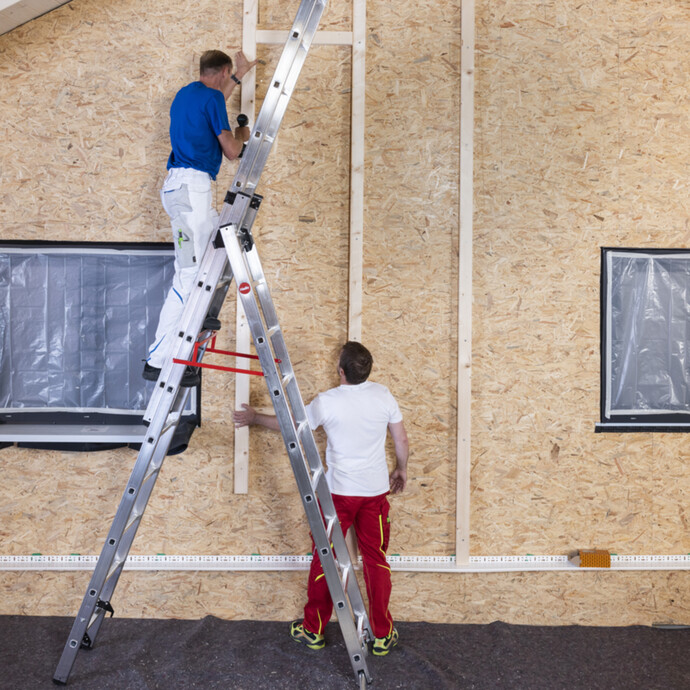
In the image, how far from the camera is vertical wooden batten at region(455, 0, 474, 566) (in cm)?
302

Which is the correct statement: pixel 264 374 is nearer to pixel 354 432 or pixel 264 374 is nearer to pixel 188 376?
pixel 188 376

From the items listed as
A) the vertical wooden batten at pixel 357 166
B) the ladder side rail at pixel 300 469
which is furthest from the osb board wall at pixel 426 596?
the vertical wooden batten at pixel 357 166

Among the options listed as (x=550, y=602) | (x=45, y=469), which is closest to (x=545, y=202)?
(x=550, y=602)

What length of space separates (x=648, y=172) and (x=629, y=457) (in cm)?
159

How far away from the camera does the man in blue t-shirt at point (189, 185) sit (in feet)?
8.41

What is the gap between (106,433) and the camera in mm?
2838

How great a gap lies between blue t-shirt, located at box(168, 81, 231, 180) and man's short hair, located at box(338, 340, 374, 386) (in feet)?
3.59

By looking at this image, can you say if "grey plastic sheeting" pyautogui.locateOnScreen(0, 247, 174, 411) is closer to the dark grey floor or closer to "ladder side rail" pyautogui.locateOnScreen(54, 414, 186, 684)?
"ladder side rail" pyautogui.locateOnScreen(54, 414, 186, 684)

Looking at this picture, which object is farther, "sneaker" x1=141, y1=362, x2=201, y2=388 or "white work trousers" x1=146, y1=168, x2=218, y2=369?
"white work trousers" x1=146, y1=168, x2=218, y2=369

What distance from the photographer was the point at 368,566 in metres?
2.81

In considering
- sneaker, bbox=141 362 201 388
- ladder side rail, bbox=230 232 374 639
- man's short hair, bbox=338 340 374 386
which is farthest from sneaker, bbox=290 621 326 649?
sneaker, bbox=141 362 201 388

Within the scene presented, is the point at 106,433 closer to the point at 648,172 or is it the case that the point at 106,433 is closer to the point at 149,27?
the point at 149,27

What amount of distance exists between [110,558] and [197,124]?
1982 mm

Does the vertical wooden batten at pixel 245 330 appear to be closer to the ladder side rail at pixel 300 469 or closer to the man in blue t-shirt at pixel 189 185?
Answer: the man in blue t-shirt at pixel 189 185
